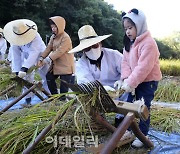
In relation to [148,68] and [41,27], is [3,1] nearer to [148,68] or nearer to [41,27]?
[41,27]

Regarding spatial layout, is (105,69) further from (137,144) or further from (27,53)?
(27,53)

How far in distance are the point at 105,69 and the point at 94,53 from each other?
16cm

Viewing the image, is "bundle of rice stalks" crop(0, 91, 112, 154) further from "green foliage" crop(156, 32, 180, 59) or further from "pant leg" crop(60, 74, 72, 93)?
"green foliage" crop(156, 32, 180, 59)

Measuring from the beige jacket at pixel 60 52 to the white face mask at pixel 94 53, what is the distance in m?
1.07

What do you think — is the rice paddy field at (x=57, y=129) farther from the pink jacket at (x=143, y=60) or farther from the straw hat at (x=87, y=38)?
the straw hat at (x=87, y=38)

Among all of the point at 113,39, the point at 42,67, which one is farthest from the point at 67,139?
the point at 113,39

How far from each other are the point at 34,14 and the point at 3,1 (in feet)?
3.85

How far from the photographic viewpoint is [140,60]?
206 cm

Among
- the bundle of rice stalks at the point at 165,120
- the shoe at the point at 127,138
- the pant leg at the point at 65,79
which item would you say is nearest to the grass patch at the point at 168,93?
the bundle of rice stalks at the point at 165,120

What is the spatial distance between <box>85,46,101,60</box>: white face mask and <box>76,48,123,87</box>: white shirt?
0.16ft

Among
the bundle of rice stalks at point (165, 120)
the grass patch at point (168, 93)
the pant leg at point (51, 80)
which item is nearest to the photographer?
the bundle of rice stalks at point (165, 120)

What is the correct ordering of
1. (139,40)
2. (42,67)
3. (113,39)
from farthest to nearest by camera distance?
(113,39)
(42,67)
(139,40)

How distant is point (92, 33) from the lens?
2.57 meters

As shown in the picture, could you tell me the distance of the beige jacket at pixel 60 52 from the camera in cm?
355
